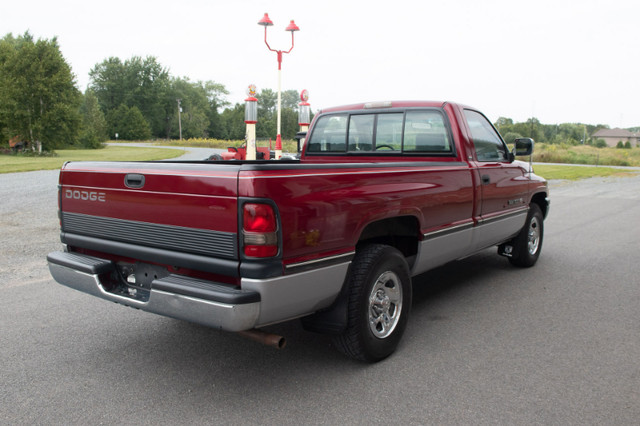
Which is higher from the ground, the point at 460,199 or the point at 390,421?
the point at 460,199

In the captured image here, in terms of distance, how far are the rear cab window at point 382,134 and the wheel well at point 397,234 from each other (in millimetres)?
1126

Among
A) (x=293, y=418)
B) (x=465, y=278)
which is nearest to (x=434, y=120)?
(x=465, y=278)

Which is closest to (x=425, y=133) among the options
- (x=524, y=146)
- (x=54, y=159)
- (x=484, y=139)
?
(x=484, y=139)

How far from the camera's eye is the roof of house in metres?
137

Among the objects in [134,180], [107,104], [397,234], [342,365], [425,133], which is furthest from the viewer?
[107,104]

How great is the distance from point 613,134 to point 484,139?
157 m

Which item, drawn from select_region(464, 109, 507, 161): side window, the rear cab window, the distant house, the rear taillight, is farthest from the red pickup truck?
the distant house

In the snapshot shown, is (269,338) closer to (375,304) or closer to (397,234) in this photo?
(375,304)

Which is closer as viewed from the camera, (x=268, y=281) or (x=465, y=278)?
(x=268, y=281)

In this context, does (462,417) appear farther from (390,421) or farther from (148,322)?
(148,322)

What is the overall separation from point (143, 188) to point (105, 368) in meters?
1.30

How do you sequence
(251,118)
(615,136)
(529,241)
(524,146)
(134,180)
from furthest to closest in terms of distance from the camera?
1. (615,136)
2. (251,118)
3. (529,241)
4. (524,146)
5. (134,180)

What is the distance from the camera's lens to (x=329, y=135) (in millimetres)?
5582

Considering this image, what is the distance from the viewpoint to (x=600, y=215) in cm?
1105
